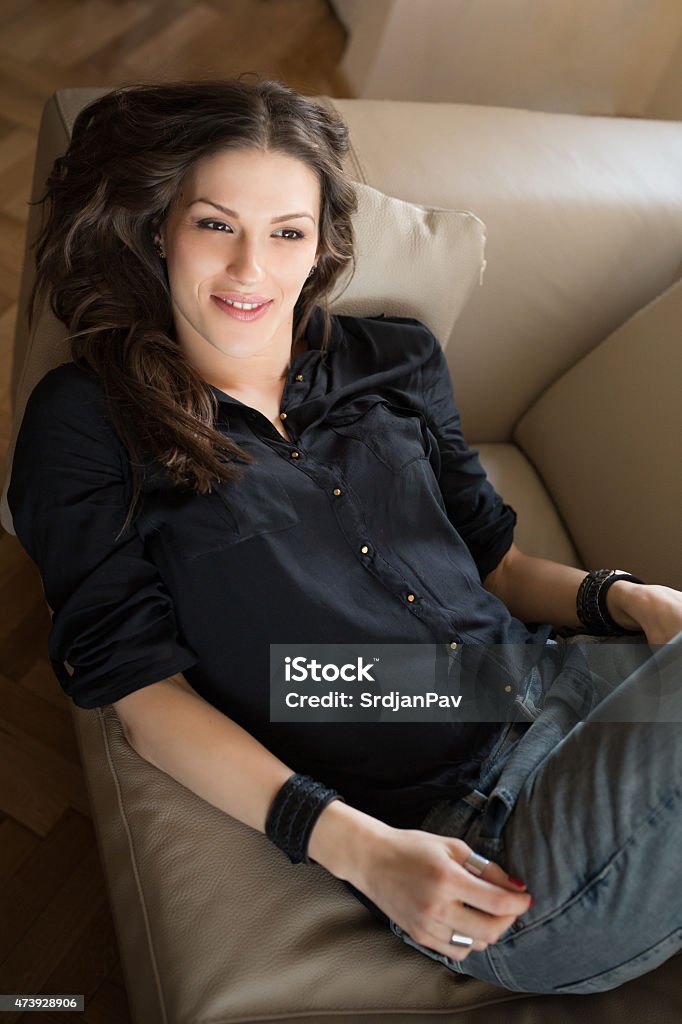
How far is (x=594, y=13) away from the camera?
219 cm

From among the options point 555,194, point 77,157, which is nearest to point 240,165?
point 77,157

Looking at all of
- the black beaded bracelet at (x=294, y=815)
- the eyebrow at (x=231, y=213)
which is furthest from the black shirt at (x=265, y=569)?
the eyebrow at (x=231, y=213)

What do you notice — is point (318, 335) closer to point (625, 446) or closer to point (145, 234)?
point (145, 234)

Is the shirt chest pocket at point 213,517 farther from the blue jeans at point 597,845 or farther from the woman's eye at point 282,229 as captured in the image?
the blue jeans at point 597,845

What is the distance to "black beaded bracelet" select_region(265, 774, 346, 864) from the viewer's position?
92 cm

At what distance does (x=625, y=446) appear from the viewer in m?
1.37

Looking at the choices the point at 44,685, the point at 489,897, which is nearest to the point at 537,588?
the point at 489,897

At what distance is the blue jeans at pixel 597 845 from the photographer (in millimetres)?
850

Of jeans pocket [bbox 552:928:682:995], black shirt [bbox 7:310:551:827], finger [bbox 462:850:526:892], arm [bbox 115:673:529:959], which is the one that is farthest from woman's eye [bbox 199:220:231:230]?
jeans pocket [bbox 552:928:682:995]

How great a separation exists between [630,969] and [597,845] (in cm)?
15

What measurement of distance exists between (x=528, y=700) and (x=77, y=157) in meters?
0.87

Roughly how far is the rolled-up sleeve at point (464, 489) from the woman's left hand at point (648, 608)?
0.18 m

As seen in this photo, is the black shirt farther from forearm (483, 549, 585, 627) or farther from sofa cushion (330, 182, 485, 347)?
sofa cushion (330, 182, 485, 347)

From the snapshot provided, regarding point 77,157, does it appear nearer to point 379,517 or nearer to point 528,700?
point 379,517
